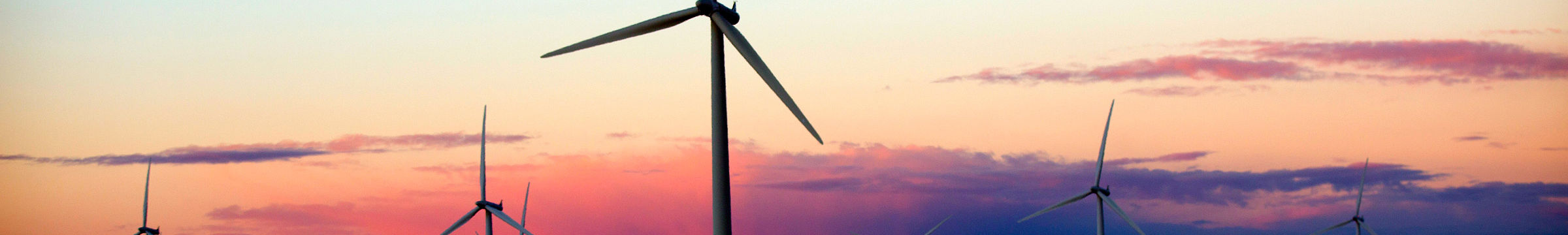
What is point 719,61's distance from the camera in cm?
3797

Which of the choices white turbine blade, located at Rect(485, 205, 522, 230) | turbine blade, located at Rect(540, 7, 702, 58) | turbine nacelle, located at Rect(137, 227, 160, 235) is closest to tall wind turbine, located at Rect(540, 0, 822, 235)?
turbine blade, located at Rect(540, 7, 702, 58)

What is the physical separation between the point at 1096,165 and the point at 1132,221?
517 centimetres

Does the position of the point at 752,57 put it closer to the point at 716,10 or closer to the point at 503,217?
the point at 716,10

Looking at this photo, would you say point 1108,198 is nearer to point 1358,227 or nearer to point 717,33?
point 1358,227

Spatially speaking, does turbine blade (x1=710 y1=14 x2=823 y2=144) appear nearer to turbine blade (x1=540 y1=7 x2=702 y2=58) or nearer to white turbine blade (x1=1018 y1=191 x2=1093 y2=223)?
turbine blade (x1=540 y1=7 x2=702 y2=58)

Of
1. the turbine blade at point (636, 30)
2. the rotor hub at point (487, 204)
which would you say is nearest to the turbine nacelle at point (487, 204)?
the rotor hub at point (487, 204)

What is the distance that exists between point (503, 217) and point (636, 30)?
34486 mm

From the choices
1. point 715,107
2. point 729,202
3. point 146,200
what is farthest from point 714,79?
point 146,200

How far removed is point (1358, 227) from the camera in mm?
123000

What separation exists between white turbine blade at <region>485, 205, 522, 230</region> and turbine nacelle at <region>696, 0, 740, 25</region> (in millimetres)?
34557

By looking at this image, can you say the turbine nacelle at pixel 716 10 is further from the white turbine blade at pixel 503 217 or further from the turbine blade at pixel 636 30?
the white turbine blade at pixel 503 217

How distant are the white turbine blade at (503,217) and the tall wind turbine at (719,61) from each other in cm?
3025

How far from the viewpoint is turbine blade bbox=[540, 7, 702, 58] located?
42.2m

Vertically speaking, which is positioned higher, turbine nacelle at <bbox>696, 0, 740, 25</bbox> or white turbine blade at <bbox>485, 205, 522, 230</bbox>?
turbine nacelle at <bbox>696, 0, 740, 25</bbox>
